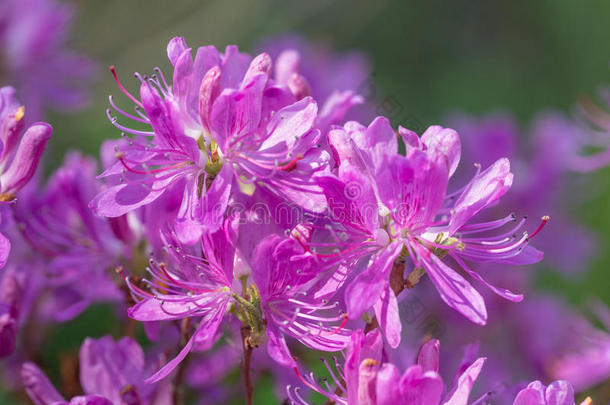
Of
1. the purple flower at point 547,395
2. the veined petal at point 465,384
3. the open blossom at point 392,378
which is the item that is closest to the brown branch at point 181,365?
the open blossom at point 392,378

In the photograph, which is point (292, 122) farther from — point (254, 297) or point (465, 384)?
point (465, 384)

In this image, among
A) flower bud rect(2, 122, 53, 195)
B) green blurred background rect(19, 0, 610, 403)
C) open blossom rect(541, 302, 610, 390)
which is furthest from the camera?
green blurred background rect(19, 0, 610, 403)

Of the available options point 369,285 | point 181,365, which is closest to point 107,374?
point 181,365

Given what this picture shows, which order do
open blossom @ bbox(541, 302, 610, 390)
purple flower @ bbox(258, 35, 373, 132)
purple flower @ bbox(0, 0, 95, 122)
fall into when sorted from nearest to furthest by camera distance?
open blossom @ bbox(541, 302, 610, 390) < purple flower @ bbox(258, 35, 373, 132) < purple flower @ bbox(0, 0, 95, 122)

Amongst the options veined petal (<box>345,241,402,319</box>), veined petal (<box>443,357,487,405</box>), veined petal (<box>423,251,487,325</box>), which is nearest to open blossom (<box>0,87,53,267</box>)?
veined petal (<box>345,241,402,319</box>)

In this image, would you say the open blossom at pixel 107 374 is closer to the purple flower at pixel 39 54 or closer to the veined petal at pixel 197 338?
the veined petal at pixel 197 338

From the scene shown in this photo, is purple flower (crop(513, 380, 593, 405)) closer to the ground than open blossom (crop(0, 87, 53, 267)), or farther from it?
closer to the ground

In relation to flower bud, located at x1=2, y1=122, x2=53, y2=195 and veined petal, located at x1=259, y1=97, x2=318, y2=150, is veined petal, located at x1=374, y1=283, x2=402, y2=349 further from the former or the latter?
flower bud, located at x1=2, y1=122, x2=53, y2=195
